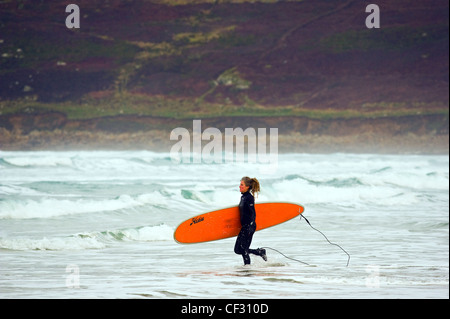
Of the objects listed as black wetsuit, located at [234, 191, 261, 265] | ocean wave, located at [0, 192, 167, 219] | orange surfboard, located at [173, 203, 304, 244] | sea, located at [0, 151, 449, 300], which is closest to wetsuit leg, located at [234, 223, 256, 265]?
black wetsuit, located at [234, 191, 261, 265]

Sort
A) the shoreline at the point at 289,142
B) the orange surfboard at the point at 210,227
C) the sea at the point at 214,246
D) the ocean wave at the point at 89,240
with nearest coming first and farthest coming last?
the sea at the point at 214,246
the orange surfboard at the point at 210,227
the ocean wave at the point at 89,240
the shoreline at the point at 289,142

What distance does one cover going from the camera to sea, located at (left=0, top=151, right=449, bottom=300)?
455 centimetres

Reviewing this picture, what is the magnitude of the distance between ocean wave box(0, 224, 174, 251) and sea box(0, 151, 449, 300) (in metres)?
0.01

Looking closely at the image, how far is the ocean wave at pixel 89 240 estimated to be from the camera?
6.48 metres

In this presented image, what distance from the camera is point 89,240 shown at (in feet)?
22.1

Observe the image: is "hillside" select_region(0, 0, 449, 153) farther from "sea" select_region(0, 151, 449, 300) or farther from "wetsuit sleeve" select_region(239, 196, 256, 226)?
"wetsuit sleeve" select_region(239, 196, 256, 226)

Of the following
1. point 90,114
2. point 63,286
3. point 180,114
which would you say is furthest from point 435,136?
point 63,286

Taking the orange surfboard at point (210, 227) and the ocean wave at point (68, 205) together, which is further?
the ocean wave at point (68, 205)

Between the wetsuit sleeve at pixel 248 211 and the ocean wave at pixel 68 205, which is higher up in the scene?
the wetsuit sleeve at pixel 248 211

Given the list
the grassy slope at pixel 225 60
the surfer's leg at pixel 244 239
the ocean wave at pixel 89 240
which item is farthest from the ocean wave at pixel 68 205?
the grassy slope at pixel 225 60

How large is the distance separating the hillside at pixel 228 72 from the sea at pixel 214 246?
16635 mm

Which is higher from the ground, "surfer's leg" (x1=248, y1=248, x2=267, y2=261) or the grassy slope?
the grassy slope

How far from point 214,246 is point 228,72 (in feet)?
91.1

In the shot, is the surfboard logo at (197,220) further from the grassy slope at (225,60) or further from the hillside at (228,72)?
the grassy slope at (225,60)
